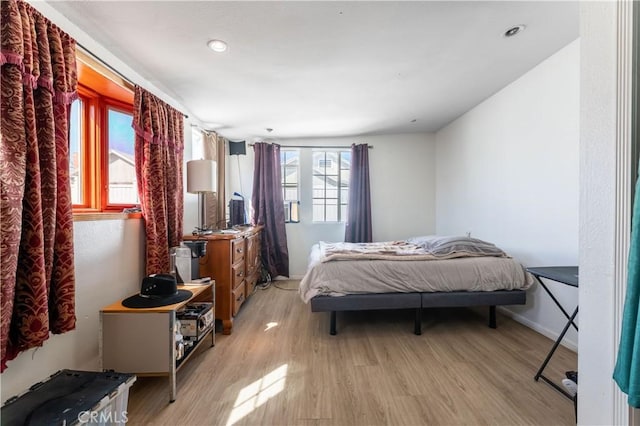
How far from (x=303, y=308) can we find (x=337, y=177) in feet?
7.71

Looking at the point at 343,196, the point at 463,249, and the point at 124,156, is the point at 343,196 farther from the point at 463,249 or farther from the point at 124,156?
the point at 124,156

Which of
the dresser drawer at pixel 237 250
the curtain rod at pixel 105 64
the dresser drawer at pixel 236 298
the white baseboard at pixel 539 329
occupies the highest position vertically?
the curtain rod at pixel 105 64

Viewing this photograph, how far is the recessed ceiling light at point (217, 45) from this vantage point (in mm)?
1796

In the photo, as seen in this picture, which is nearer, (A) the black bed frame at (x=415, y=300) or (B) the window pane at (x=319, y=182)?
(A) the black bed frame at (x=415, y=300)

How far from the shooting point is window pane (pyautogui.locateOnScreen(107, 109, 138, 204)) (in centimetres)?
207

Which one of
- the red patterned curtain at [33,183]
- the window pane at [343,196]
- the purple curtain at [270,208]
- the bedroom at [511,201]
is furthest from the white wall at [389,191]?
A: the red patterned curtain at [33,183]

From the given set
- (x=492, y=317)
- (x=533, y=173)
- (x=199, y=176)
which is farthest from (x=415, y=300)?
(x=199, y=176)

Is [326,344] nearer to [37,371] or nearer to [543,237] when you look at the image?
[37,371]

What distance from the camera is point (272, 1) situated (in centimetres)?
146

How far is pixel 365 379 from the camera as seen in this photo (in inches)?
68.6

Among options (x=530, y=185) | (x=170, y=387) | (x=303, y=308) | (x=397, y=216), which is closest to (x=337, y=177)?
(x=397, y=216)

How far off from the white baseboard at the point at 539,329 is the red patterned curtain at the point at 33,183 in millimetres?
3492

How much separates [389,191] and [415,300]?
2.39 m

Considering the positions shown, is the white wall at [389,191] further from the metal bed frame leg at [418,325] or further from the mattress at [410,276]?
the metal bed frame leg at [418,325]
